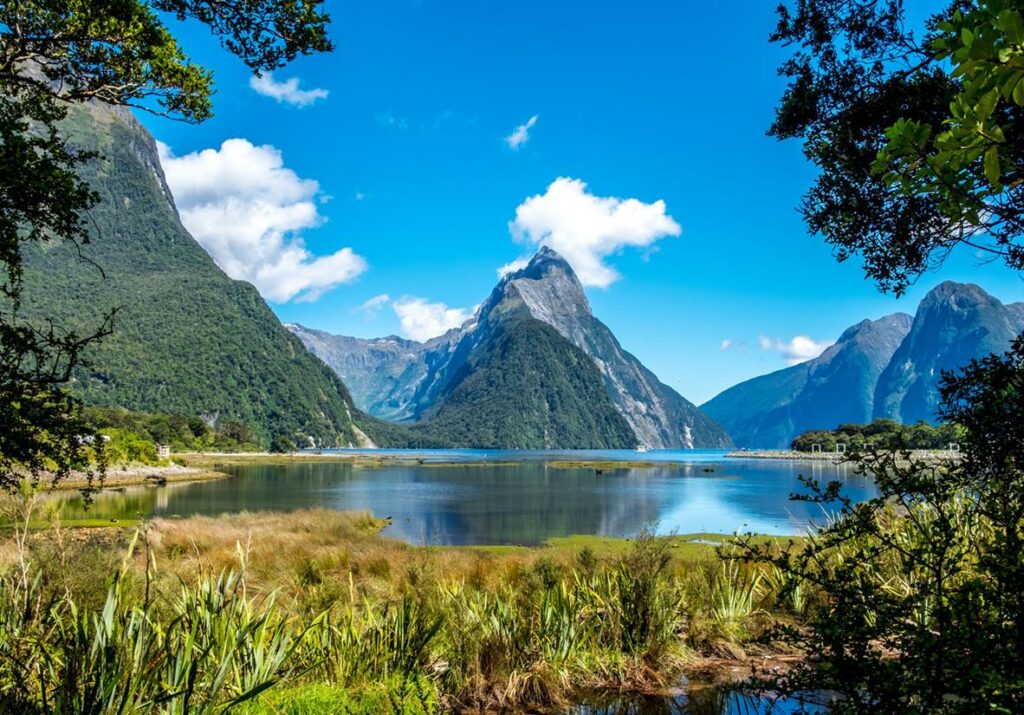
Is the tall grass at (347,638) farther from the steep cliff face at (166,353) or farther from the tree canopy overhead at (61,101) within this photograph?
the steep cliff face at (166,353)

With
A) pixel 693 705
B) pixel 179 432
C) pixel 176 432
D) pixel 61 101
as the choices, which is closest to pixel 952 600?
pixel 693 705

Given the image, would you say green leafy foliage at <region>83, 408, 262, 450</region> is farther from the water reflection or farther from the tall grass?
the water reflection

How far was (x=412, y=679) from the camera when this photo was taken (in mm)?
5750

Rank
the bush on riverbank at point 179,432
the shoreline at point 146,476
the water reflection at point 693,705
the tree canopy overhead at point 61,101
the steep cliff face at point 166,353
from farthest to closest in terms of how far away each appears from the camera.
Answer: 1. the steep cliff face at point 166,353
2. the bush on riverbank at point 179,432
3. the shoreline at point 146,476
4. the water reflection at point 693,705
5. the tree canopy overhead at point 61,101

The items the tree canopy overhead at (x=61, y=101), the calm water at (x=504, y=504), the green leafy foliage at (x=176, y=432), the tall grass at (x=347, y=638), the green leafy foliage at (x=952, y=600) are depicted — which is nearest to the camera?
the green leafy foliage at (x=952, y=600)

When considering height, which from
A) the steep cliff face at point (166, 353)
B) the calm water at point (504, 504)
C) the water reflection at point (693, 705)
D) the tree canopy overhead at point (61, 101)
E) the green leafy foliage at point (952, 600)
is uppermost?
the steep cliff face at point (166, 353)

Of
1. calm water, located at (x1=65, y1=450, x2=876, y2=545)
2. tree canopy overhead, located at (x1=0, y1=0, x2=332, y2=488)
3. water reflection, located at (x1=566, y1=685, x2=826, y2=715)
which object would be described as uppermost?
tree canopy overhead, located at (x1=0, y1=0, x2=332, y2=488)

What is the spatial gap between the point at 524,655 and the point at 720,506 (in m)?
36.3

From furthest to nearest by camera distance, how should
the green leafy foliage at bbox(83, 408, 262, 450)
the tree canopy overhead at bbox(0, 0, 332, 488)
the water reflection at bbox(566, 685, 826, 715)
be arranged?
the green leafy foliage at bbox(83, 408, 262, 450)
the water reflection at bbox(566, 685, 826, 715)
the tree canopy overhead at bbox(0, 0, 332, 488)

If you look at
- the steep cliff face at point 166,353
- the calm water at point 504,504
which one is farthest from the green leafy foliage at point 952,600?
the steep cliff face at point 166,353

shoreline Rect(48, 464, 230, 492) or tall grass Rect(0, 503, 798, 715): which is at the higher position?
tall grass Rect(0, 503, 798, 715)

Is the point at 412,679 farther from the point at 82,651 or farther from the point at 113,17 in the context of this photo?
the point at 113,17

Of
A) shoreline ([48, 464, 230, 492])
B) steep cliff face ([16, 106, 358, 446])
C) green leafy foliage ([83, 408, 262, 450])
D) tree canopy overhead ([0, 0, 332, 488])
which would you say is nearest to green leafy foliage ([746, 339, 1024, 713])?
tree canopy overhead ([0, 0, 332, 488])

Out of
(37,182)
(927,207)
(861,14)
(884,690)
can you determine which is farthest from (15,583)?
(861,14)
